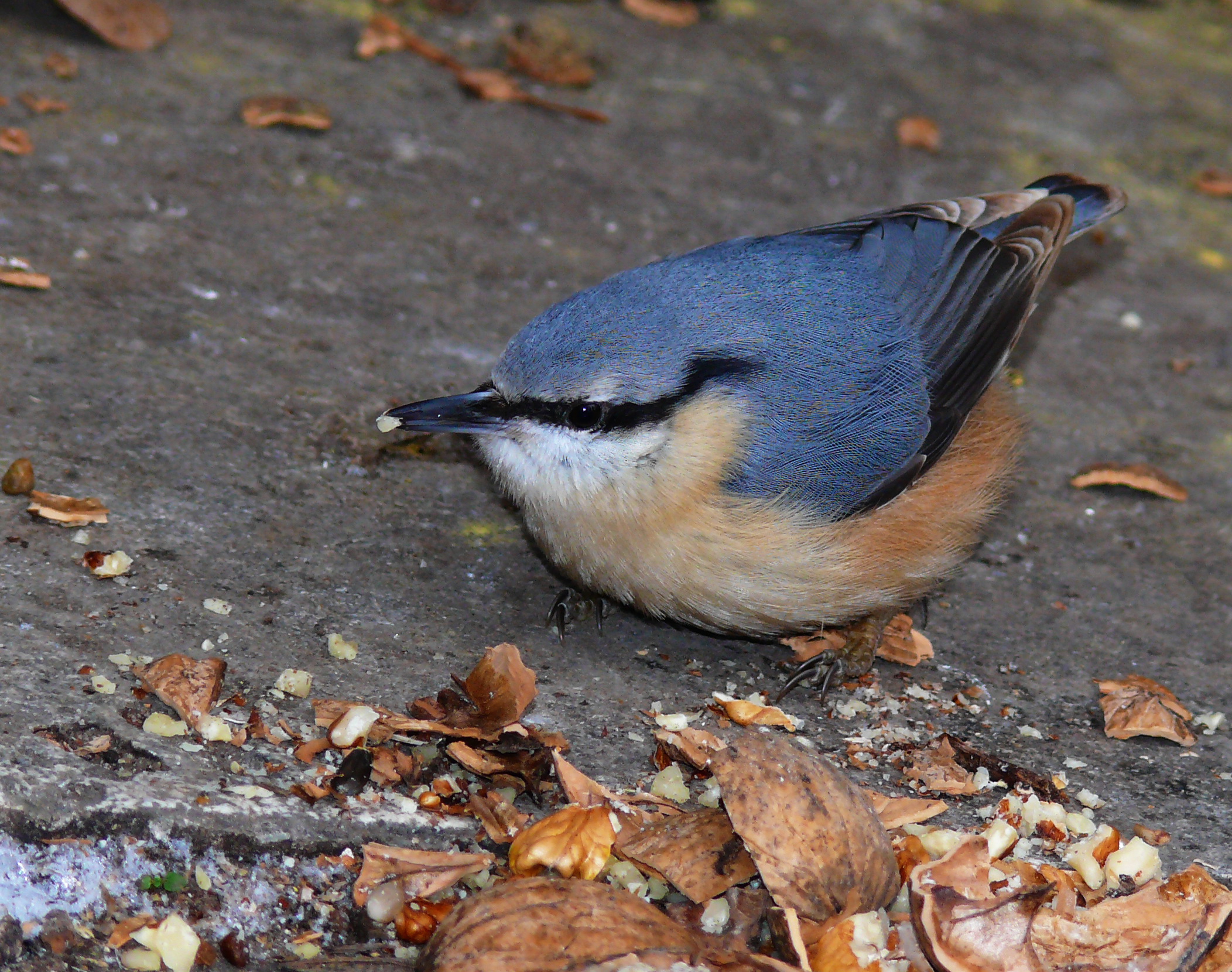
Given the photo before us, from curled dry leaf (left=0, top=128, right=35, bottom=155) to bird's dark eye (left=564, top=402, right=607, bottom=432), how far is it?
245cm

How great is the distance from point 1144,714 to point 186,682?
6.97 feet

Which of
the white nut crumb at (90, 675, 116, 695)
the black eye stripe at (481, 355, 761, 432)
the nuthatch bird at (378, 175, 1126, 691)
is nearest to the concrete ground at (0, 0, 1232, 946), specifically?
the white nut crumb at (90, 675, 116, 695)

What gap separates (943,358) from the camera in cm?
350

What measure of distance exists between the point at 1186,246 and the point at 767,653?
10.1 feet

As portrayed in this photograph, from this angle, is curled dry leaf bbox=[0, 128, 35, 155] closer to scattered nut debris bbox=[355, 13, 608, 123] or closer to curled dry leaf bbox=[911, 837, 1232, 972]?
scattered nut debris bbox=[355, 13, 608, 123]

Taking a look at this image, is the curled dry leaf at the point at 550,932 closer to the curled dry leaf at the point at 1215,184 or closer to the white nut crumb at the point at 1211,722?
the white nut crumb at the point at 1211,722

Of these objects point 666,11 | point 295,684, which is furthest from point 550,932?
point 666,11

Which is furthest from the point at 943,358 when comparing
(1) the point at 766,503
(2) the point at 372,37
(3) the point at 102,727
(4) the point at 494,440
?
(2) the point at 372,37

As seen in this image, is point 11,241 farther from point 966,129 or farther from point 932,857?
point 966,129

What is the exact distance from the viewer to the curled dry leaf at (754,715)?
115 inches

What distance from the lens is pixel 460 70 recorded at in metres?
5.45

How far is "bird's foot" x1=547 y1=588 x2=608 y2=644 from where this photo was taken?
320cm

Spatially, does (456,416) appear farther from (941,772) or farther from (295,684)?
(941,772)

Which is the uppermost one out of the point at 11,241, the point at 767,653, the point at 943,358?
the point at 943,358
